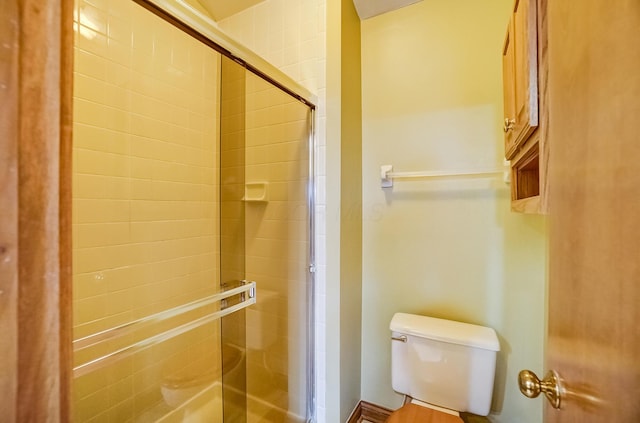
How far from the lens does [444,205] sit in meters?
1.44

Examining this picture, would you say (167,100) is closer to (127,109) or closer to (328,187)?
(127,109)

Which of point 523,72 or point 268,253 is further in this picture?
point 268,253

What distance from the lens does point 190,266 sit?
1534mm

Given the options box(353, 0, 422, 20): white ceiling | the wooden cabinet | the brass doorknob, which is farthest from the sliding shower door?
the brass doorknob

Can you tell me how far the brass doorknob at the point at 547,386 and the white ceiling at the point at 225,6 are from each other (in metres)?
2.03

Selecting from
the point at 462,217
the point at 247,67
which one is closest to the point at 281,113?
the point at 247,67

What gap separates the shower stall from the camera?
117cm

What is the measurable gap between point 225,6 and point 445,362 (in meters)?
2.29

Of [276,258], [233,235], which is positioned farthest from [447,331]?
[233,235]

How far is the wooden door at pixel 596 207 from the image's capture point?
0.94ft

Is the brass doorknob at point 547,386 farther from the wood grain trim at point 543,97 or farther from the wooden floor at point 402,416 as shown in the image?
the wooden floor at point 402,416

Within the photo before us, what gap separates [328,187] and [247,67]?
66 centimetres

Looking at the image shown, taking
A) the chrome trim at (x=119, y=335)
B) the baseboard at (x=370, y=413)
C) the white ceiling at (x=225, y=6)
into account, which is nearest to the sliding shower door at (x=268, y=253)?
the baseboard at (x=370, y=413)

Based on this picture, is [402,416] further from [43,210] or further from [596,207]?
[43,210]
